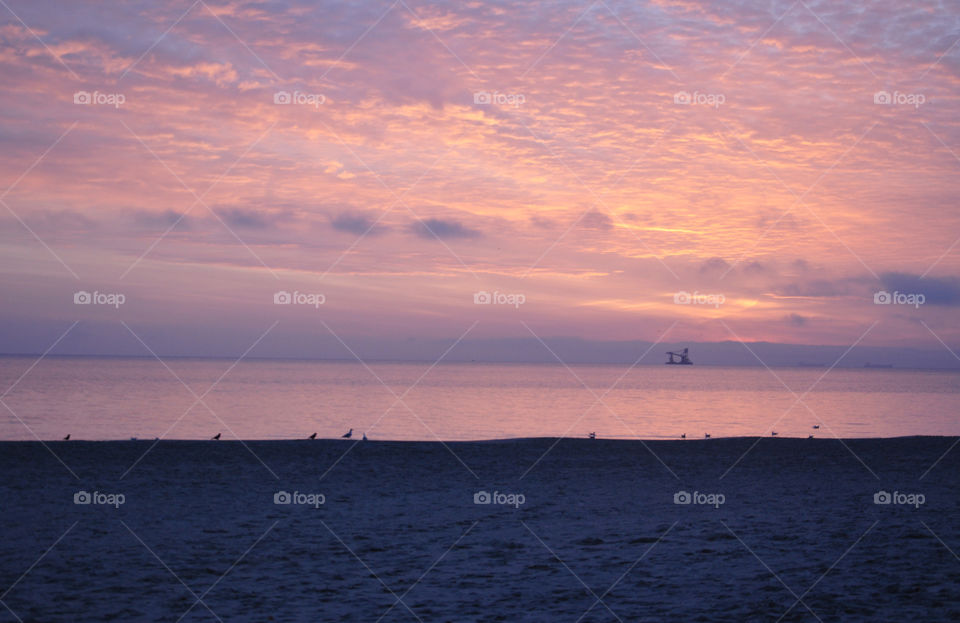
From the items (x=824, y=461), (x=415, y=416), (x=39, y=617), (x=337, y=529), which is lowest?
(x=39, y=617)

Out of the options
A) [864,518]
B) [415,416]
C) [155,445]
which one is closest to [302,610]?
[864,518]

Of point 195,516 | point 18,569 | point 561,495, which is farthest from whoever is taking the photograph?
point 561,495

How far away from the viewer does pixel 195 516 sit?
12.7 metres

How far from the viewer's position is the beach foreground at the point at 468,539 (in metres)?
8.20

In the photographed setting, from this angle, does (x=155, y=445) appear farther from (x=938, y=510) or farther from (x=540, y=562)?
(x=938, y=510)

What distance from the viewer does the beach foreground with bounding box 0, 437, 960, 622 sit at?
820cm

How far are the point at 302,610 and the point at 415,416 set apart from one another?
127 ft

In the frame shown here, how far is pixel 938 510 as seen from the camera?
42.6 ft

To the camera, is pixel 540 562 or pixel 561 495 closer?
pixel 540 562

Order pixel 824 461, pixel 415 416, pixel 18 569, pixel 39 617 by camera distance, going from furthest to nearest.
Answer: pixel 415 416, pixel 824 461, pixel 18 569, pixel 39 617

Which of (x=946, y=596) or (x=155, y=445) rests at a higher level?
(x=155, y=445)

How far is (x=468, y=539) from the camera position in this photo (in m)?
11.3

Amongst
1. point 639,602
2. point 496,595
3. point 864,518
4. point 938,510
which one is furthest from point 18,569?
point 938,510

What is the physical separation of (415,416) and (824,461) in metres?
29.3
